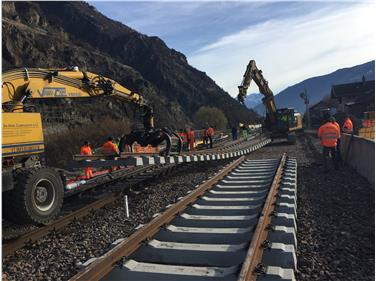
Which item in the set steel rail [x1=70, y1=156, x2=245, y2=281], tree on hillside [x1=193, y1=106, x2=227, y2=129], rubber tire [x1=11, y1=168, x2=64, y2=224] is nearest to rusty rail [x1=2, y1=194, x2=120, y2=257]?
rubber tire [x1=11, y1=168, x2=64, y2=224]

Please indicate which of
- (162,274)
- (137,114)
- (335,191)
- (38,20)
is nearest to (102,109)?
(38,20)

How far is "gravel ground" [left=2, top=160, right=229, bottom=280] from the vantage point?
5707mm

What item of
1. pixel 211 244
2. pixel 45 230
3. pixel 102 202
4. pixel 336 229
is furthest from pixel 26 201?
pixel 336 229

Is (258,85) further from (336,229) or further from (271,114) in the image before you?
(336,229)

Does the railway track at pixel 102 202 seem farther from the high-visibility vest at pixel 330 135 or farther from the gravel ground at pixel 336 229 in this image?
the gravel ground at pixel 336 229

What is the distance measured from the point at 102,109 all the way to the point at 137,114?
49116mm

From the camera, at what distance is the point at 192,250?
5297 mm

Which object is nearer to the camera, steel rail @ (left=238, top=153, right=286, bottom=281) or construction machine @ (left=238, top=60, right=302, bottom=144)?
steel rail @ (left=238, top=153, right=286, bottom=281)

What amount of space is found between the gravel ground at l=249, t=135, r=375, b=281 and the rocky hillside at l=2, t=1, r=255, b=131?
156ft

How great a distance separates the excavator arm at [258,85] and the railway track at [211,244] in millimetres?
16901

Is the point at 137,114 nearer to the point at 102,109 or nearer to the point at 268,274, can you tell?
the point at 268,274

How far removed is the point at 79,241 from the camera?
690cm

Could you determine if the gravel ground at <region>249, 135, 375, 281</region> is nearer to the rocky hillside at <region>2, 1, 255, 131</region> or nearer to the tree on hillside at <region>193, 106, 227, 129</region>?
the rocky hillside at <region>2, 1, 255, 131</region>

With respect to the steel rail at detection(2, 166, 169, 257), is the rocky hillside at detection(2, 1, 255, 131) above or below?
above
